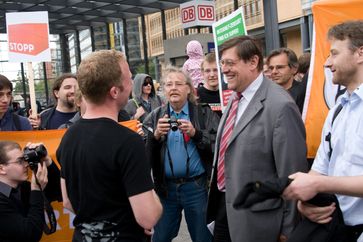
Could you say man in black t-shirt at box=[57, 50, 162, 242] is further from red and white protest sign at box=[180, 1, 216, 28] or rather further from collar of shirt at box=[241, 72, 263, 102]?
red and white protest sign at box=[180, 1, 216, 28]

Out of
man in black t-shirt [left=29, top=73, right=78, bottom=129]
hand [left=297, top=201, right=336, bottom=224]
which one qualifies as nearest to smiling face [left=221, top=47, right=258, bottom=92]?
hand [left=297, top=201, right=336, bottom=224]

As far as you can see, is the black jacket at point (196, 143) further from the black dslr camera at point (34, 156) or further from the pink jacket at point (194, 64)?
the pink jacket at point (194, 64)

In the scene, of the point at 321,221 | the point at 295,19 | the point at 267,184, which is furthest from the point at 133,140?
the point at 295,19

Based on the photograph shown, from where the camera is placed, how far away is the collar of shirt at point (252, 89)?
2.98 m

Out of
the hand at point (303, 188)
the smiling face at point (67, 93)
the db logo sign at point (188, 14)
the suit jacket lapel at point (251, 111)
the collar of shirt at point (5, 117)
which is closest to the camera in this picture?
the hand at point (303, 188)

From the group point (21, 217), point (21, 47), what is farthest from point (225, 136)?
point (21, 47)

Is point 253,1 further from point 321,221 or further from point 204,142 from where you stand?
point 321,221

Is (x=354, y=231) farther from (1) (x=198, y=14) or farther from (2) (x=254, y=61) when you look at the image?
(1) (x=198, y=14)

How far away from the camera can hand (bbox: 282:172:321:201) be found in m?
1.88

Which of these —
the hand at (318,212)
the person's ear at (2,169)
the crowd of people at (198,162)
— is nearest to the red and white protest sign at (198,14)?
the crowd of people at (198,162)

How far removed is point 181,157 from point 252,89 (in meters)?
1.12

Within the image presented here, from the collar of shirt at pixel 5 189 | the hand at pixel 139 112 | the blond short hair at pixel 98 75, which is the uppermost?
the blond short hair at pixel 98 75

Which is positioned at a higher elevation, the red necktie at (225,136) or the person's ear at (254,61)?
the person's ear at (254,61)

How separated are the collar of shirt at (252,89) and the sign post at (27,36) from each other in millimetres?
2804
